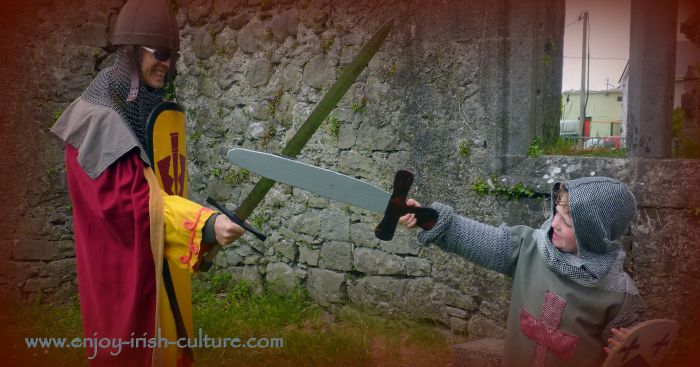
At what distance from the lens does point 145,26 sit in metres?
2.92

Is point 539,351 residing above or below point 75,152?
below

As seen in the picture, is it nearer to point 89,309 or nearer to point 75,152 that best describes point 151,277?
point 89,309

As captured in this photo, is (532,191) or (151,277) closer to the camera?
(151,277)

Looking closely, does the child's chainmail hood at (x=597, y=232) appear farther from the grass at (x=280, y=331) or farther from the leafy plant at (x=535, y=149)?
the grass at (x=280, y=331)

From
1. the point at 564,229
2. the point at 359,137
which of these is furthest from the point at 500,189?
the point at 564,229

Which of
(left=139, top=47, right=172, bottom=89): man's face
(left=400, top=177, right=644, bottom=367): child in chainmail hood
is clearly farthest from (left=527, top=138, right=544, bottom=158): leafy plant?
(left=139, top=47, right=172, bottom=89): man's face

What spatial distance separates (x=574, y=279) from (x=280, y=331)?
8.83 feet

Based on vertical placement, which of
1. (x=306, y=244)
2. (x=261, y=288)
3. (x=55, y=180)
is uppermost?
(x=55, y=180)

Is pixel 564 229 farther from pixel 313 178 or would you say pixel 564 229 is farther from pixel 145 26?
pixel 145 26

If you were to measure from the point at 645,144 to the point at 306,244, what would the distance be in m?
2.32

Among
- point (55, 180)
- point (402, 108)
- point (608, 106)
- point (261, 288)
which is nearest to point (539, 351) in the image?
point (402, 108)

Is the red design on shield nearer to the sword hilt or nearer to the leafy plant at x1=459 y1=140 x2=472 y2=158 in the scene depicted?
the sword hilt

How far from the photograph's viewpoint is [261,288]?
17.7ft

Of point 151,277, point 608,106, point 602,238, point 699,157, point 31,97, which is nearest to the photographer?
point 602,238
